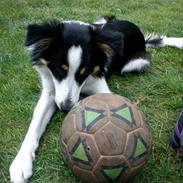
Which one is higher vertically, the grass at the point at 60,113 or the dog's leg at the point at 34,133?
the dog's leg at the point at 34,133

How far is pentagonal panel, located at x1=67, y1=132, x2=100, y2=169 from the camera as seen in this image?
2537 mm

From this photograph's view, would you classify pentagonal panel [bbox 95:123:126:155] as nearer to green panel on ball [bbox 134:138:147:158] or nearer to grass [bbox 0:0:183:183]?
green panel on ball [bbox 134:138:147:158]

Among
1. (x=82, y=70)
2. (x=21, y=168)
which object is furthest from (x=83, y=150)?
(x=82, y=70)

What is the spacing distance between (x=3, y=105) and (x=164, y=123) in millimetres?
1456

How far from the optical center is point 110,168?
8.35 ft

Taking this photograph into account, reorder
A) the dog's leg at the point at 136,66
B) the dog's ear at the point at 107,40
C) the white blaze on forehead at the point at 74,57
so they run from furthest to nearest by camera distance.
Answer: the dog's leg at the point at 136,66
the dog's ear at the point at 107,40
the white blaze on forehead at the point at 74,57

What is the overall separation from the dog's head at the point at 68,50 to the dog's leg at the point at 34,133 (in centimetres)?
17

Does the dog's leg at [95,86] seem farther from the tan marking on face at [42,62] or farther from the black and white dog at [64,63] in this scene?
the tan marking on face at [42,62]

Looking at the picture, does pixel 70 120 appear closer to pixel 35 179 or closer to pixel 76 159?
pixel 76 159

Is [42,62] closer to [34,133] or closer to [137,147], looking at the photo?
[34,133]

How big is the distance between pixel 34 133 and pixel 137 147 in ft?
3.16

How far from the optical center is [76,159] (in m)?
2.58

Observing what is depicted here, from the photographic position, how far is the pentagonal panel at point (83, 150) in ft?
8.32

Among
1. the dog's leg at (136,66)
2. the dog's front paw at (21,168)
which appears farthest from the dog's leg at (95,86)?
the dog's front paw at (21,168)
